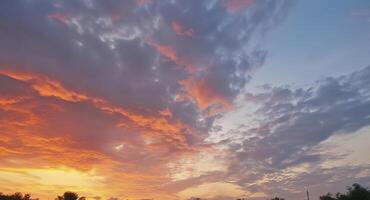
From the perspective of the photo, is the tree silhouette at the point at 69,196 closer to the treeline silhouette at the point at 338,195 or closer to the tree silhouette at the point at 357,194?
the treeline silhouette at the point at 338,195

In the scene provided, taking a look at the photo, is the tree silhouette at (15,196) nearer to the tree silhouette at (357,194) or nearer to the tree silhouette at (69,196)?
the tree silhouette at (69,196)

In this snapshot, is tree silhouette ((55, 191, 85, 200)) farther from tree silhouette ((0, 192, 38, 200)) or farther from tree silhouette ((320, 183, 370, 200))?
tree silhouette ((320, 183, 370, 200))

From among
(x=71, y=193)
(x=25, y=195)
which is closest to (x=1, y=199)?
(x=25, y=195)

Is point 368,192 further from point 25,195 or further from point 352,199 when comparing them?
point 25,195

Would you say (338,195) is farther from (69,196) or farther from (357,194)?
(69,196)

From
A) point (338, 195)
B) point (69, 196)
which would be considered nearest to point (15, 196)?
point (69, 196)

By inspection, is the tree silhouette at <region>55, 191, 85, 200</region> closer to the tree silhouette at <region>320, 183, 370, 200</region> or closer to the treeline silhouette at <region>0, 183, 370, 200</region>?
the treeline silhouette at <region>0, 183, 370, 200</region>

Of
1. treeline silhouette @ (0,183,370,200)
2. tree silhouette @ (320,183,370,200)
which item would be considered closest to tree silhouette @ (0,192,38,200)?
treeline silhouette @ (0,183,370,200)

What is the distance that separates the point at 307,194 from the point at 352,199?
22.5 m

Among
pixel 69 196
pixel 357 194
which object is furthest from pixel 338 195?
pixel 69 196

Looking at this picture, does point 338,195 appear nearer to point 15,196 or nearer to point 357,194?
point 357,194

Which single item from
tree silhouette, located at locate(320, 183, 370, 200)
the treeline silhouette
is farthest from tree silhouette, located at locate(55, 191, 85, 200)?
tree silhouette, located at locate(320, 183, 370, 200)

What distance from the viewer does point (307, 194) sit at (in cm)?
9475

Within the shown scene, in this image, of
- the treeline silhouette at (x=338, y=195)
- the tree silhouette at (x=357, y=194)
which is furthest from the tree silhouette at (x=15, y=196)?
the tree silhouette at (x=357, y=194)
